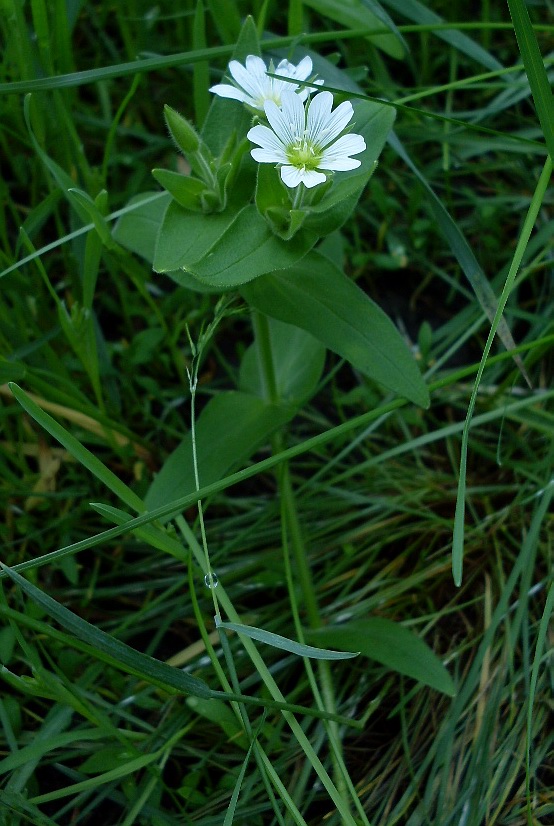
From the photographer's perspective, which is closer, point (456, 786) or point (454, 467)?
point (456, 786)

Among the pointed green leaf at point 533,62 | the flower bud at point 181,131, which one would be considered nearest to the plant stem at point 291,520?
the flower bud at point 181,131

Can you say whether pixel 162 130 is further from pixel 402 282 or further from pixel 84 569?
pixel 84 569

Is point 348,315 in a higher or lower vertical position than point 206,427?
higher

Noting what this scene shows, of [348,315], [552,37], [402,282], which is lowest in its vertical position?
[348,315]

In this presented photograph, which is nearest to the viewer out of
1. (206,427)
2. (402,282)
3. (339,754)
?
(339,754)

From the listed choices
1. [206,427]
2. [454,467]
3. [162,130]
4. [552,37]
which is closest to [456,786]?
[454,467]

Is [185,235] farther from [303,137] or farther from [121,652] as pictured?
[121,652]

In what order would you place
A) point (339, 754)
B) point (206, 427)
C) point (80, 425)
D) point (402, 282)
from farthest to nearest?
point (402, 282), point (80, 425), point (206, 427), point (339, 754)

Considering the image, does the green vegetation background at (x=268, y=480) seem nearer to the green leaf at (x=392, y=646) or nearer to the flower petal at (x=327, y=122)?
the green leaf at (x=392, y=646)
